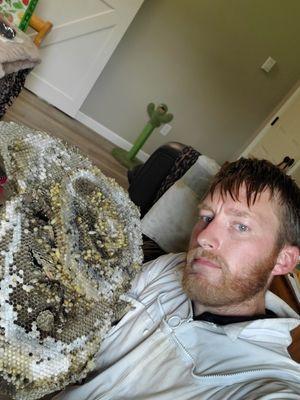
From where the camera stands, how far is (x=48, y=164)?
1.62 ft

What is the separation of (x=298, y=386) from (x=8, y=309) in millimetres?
513

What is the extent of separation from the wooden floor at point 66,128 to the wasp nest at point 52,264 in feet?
7.77

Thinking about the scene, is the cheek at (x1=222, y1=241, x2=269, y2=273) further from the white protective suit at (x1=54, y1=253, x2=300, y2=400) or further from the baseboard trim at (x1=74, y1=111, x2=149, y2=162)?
the baseboard trim at (x1=74, y1=111, x2=149, y2=162)

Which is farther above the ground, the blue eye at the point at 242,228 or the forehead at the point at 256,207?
the forehead at the point at 256,207

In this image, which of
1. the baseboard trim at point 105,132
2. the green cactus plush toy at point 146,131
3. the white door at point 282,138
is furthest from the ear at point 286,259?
the baseboard trim at point 105,132

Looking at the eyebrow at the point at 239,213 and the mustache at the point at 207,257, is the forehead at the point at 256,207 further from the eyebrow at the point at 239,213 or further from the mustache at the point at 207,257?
the mustache at the point at 207,257

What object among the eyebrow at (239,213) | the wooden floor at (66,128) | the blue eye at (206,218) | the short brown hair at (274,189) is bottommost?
the wooden floor at (66,128)

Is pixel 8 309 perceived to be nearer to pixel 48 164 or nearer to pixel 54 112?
pixel 48 164

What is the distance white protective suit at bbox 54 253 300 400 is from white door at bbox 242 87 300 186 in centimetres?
210

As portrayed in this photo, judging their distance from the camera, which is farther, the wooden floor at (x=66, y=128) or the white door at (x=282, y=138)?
the wooden floor at (x=66, y=128)

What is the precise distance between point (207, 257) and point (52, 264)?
43 centimetres

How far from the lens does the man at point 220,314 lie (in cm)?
66

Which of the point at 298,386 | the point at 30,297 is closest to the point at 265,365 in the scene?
the point at 298,386

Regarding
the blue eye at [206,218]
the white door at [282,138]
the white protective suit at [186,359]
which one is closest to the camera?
the white protective suit at [186,359]
